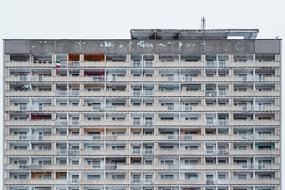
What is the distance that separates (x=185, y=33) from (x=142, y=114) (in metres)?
14.6

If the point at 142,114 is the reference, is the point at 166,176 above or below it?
below

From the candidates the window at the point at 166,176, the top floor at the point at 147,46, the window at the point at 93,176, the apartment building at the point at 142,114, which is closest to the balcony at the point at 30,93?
the apartment building at the point at 142,114

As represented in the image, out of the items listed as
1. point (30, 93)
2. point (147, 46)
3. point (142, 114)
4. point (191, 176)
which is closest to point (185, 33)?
point (147, 46)

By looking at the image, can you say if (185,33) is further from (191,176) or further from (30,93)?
(30,93)

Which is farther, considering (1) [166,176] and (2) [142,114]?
(2) [142,114]

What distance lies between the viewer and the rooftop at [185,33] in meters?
96.1

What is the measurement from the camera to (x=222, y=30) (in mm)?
96625

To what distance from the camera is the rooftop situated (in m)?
96.1

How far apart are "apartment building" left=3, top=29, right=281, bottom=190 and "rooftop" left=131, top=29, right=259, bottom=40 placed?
2520 millimetres

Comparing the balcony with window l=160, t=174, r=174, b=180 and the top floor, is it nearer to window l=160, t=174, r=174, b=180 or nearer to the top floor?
the top floor

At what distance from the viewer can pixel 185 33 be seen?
9669 cm

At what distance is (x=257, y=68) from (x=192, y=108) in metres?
11.5

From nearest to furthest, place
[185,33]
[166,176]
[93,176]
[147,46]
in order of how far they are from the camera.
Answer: [166,176], [93,176], [147,46], [185,33]

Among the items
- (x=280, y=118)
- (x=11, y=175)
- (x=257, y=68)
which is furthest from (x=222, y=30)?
(x=11, y=175)
